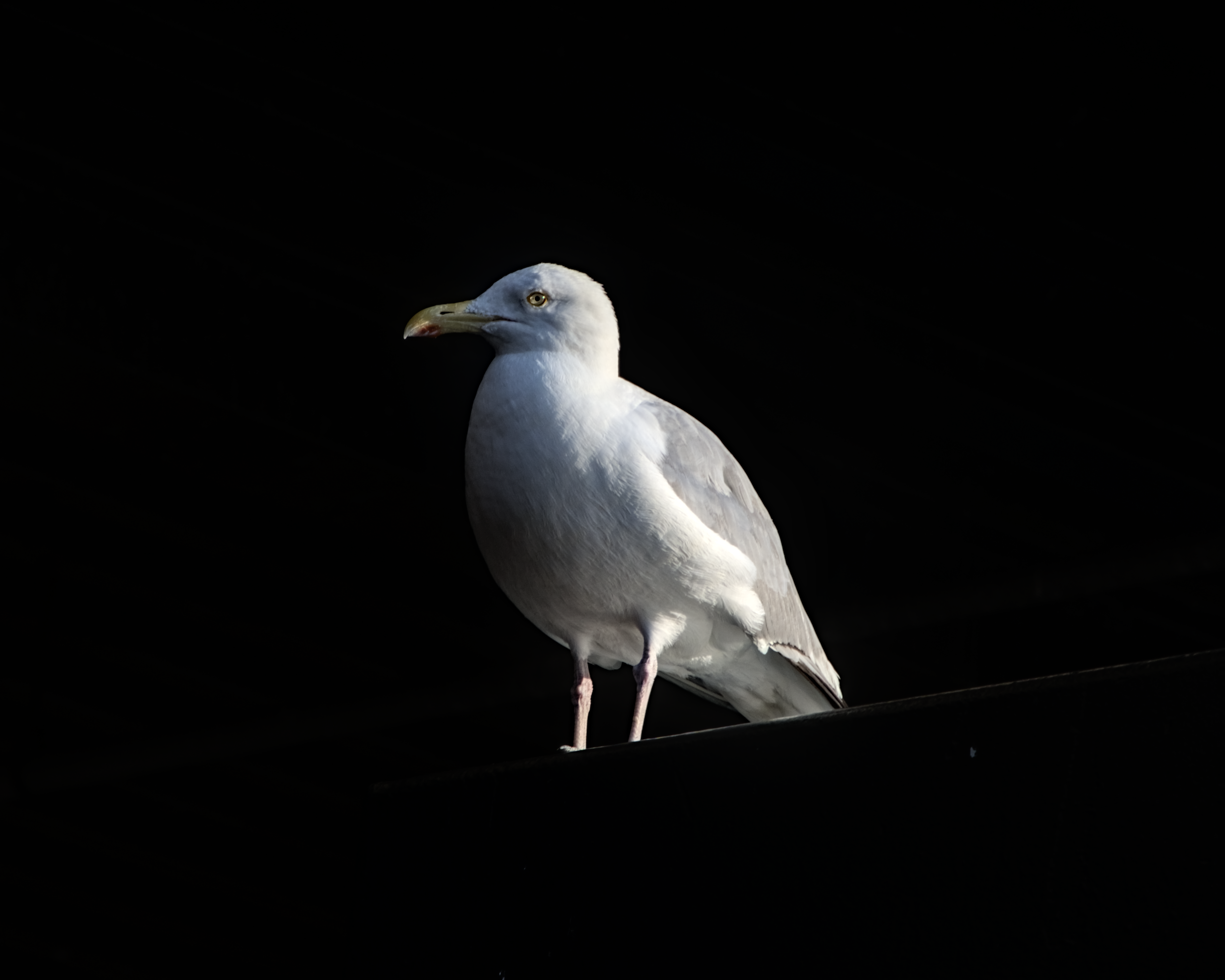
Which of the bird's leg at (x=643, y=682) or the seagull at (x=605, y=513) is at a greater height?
the seagull at (x=605, y=513)

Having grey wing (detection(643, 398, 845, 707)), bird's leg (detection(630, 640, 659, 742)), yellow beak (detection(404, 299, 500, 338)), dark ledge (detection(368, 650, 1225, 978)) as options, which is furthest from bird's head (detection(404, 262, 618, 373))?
dark ledge (detection(368, 650, 1225, 978))

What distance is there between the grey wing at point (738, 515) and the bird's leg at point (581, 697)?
25 cm

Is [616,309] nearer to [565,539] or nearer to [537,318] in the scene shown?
[537,318]

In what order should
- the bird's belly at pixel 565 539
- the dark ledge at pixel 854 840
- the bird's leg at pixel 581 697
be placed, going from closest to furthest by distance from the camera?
the dark ledge at pixel 854 840, the bird's belly at pixel 565 539, the bird's leg at pixel 581 697

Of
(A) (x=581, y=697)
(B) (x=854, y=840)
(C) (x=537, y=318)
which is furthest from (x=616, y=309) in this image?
(B) (x=854, y=840)

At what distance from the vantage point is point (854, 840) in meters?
1.16

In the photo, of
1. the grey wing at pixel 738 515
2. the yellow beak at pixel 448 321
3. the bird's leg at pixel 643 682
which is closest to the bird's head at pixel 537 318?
the yellow beak at pixel 448 321

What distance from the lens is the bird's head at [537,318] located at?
196 centimetres

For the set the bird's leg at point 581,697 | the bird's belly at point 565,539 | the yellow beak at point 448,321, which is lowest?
the bird's leg at point 581,697

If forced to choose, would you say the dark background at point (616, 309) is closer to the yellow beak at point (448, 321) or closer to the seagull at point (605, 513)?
the seagull at point (605, 513)

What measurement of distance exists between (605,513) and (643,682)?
0.79 ft

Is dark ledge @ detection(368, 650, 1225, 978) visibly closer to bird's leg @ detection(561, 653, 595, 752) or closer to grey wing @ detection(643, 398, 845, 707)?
bird's leg @ detection(561, 653, 595, 752)

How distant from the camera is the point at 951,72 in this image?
2568 millimetres

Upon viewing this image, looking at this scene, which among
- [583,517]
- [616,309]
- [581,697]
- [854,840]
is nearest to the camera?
[854,840]
